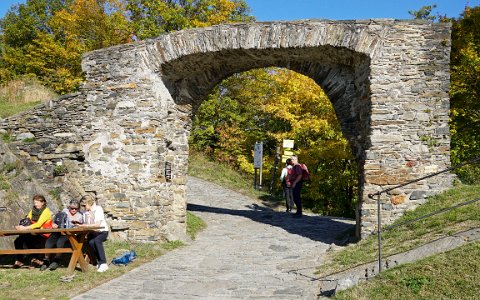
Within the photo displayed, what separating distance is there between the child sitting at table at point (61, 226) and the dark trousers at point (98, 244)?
A: 352 millimetres

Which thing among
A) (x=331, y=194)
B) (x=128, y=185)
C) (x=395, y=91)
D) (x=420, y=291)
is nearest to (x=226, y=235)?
(x=128, y=185)

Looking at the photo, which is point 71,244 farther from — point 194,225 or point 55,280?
point 194,225

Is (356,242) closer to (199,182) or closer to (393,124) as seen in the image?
(393,124)

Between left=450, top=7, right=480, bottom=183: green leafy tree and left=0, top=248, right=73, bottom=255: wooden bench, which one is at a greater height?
left=450, top=7, right=480, bottom=183: green leafy tree

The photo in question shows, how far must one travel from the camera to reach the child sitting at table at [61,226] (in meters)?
6.56

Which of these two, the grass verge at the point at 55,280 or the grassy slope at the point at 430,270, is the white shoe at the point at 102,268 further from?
the grassy slope at the point at 430,270

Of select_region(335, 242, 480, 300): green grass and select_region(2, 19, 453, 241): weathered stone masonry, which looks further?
select_region(2, 19, 453, 241): weathered stone masonry

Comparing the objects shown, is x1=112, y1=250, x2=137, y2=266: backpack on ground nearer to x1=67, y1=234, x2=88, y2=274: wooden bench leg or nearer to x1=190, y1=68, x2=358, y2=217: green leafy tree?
x1=67, y1=234, x2=88, y2=274: wooden bench leg

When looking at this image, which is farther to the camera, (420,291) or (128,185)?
(128,185)

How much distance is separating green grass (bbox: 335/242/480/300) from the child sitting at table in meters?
4.21

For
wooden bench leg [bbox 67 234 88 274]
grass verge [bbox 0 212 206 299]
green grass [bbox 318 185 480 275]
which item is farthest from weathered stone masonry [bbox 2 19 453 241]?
wooden bench leg [bbox 67 234 88 274]

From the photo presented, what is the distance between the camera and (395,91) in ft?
24.4

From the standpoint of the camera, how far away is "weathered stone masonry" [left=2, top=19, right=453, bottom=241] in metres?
7.38

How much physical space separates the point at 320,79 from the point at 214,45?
2198mm
